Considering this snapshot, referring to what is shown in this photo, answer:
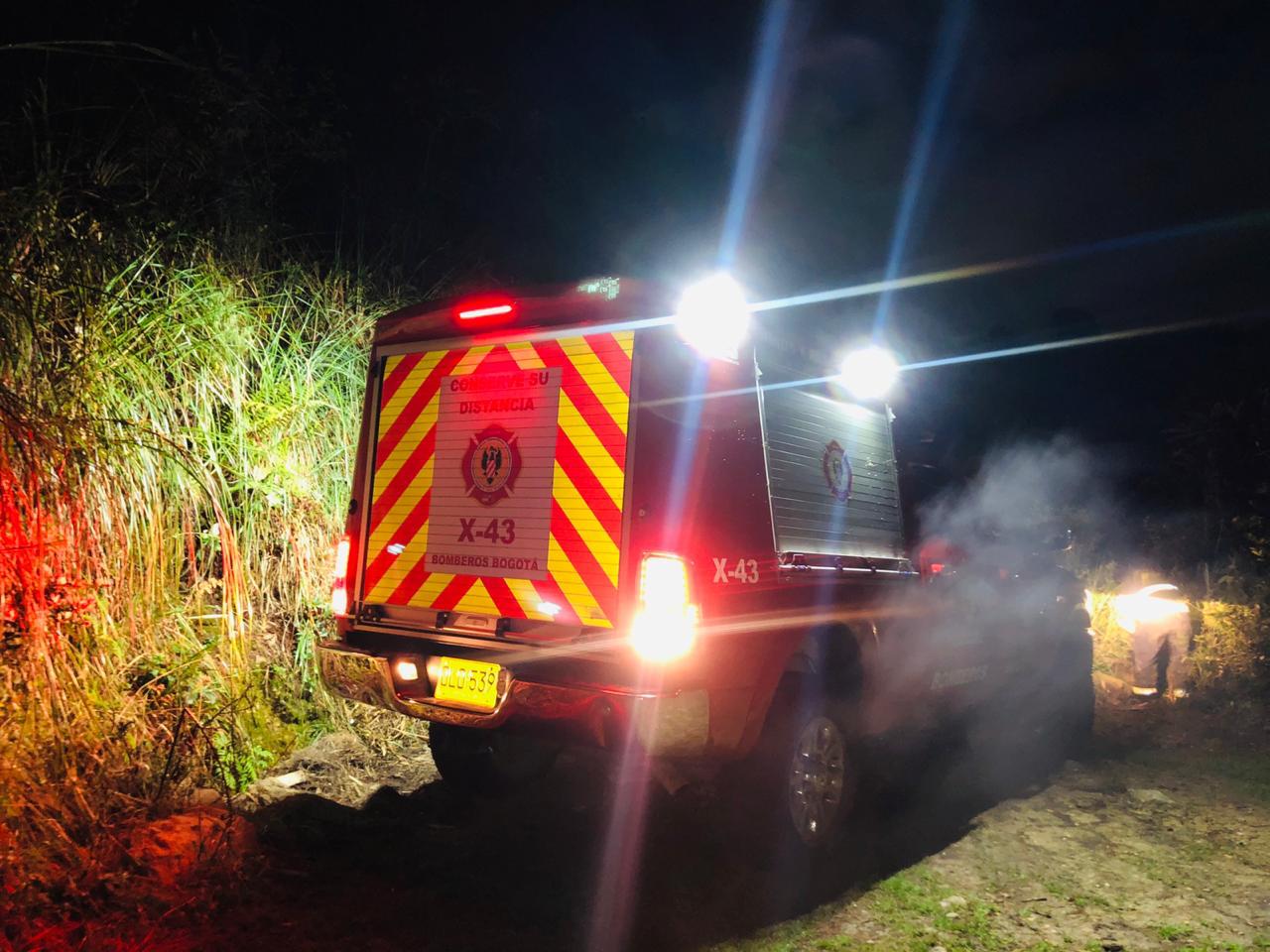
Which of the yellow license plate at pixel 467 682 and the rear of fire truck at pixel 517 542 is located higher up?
the rear of fire truck at pixel 517 542

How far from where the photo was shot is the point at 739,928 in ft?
11.4

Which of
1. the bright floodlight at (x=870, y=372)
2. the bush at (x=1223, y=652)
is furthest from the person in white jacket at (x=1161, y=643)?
the bright floodlight at (x=870, y=372)

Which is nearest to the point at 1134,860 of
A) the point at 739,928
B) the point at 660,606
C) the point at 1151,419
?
Answer: the point at 739,928

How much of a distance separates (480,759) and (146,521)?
2004 mm

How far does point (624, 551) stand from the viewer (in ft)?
11.7

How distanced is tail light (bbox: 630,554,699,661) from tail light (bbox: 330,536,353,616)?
1.68 meters

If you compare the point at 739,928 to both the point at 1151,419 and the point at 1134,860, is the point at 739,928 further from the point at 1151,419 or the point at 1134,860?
the point at 1151,419

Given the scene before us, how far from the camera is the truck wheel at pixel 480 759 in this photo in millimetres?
4598

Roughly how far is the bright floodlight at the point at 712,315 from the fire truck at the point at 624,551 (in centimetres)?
1

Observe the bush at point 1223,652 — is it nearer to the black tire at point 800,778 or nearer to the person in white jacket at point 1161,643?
the person in white jacket at point 1161,643

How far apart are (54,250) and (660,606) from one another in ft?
10.9

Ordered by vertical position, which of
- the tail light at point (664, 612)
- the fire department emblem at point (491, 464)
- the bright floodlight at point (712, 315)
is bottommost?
the tail light at point (664, 612)

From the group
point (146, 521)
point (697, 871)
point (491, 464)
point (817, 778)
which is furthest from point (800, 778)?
point (146, 521)

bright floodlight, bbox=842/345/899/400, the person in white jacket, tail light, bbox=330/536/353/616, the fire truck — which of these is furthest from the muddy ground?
the person in white jacket
